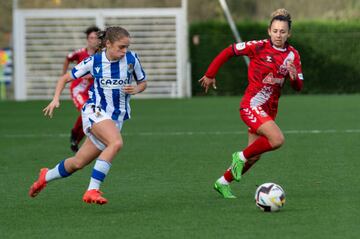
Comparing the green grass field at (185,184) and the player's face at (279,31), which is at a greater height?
the player's face at (279,31)

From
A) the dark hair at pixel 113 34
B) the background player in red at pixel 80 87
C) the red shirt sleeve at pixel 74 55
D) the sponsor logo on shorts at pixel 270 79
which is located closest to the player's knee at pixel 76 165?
the dark hair at pixel 113 34

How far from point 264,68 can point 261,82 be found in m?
0.13

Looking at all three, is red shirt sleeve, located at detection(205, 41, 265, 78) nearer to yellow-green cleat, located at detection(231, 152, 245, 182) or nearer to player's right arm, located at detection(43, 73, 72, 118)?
yellow-green cleat, located at detection(231, 152, 245, 182)

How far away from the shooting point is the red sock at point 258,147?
29.0 ft

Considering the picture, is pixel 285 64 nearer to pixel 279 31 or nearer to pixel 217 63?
pixel 279 31

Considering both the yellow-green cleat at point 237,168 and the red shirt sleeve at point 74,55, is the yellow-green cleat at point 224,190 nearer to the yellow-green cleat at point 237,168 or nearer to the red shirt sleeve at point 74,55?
A: the yellow-green cleat at point 237,168

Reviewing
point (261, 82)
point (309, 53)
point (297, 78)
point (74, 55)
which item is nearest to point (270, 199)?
point (297, 78)

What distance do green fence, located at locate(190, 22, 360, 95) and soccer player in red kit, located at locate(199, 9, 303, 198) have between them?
21952mm

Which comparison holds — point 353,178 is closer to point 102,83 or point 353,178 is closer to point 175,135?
point 102,83

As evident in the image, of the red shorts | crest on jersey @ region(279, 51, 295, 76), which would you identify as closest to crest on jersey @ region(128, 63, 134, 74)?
the red shorts

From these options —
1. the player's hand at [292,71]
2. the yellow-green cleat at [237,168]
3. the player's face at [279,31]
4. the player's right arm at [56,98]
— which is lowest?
the yellow-green cleat at [237,168]

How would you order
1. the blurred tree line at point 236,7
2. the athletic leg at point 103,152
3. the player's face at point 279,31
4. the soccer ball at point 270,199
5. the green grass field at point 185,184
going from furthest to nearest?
1. the blurred tree line at point 236,7
2. the player's face at point 279,31
3. the athletic leg at point 103,152
4. the soccer ball at point 270,199
5. the green grass field at point 185,184

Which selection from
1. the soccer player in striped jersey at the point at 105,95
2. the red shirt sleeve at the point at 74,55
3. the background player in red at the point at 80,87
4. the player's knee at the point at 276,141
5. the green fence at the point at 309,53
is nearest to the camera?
the soccer player in striped jersey at the point at 105,95

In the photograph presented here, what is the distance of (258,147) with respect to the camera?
888cm
